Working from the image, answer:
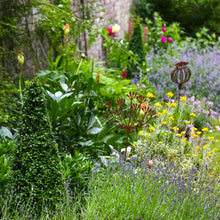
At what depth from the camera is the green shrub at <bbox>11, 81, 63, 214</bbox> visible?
2178 millimetres

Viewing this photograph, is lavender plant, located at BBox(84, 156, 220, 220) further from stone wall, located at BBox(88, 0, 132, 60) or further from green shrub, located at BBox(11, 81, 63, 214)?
stone wall, located at BBox(88, 0, 132, 60)

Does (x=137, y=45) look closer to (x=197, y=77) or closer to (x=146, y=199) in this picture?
(x=197, y=77)

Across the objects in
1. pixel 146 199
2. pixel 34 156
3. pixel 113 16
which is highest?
pixel 113 16

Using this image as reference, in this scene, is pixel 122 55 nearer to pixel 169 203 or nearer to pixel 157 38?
pixel 169 203

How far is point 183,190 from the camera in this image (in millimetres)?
2461

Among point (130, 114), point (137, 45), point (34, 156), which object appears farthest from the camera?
point (137, 45)

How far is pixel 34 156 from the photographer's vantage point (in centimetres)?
218

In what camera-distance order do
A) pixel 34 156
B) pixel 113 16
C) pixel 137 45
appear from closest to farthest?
pixel 34 156 < pixel 137 45 < pixel 113 16

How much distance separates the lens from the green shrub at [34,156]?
85.7 inches

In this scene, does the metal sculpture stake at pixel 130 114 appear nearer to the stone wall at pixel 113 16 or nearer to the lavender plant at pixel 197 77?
the lavender plant at pixel 197 77

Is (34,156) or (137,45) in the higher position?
(137,45)

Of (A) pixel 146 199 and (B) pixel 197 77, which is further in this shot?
(B) pixel 197 77

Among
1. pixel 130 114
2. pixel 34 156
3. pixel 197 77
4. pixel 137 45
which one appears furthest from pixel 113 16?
pixel 34 156

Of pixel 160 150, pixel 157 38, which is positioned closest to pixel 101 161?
pixel 160 150
